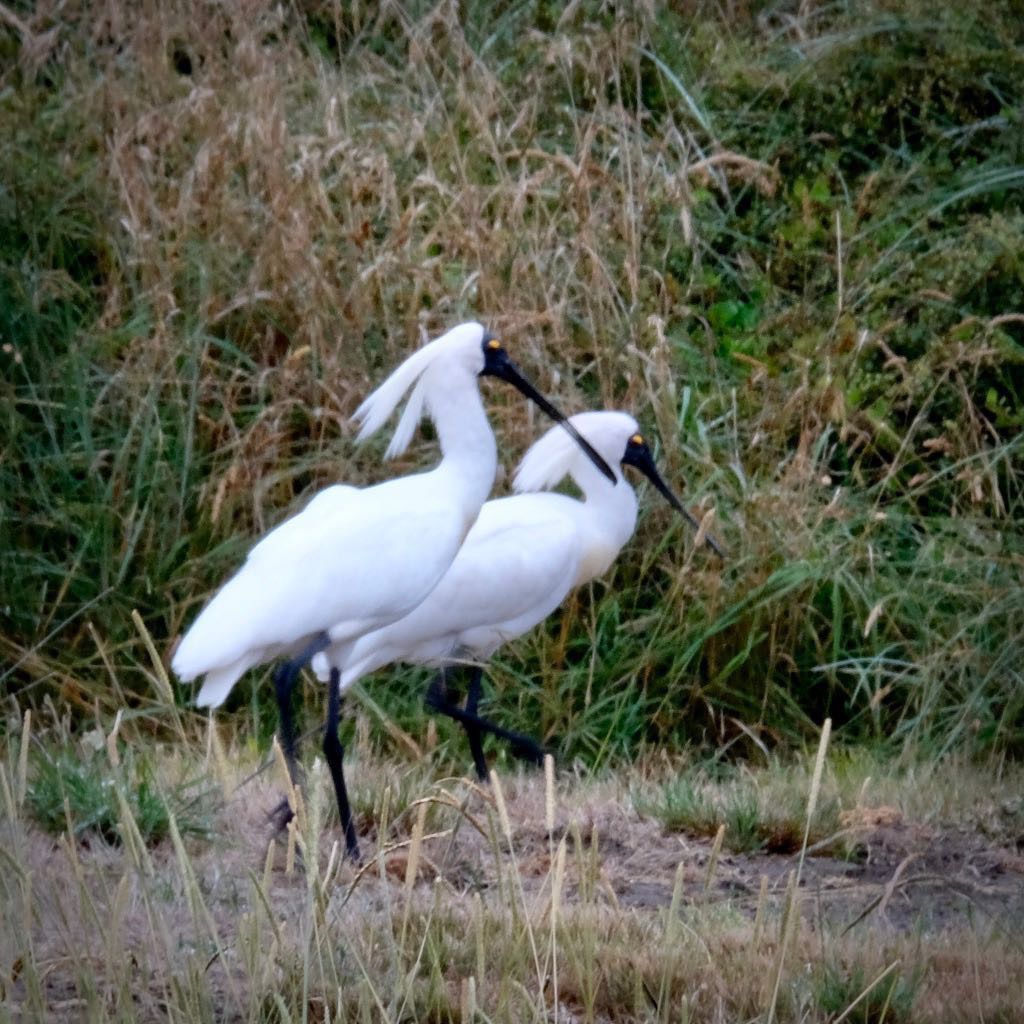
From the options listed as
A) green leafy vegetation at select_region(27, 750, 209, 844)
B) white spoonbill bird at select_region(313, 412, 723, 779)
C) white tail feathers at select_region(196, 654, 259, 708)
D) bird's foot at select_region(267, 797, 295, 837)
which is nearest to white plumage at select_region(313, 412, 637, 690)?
white spoonbill bird at select_region(313, 412, 723, 779)

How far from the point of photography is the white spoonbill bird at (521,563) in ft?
18.2

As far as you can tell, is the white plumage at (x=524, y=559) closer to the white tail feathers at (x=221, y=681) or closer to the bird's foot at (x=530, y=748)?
the bird's foot at (x=530, y=748)

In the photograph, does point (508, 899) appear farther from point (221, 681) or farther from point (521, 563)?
point (521, 563)

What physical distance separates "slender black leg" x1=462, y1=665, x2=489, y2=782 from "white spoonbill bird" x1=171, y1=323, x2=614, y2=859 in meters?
0.77

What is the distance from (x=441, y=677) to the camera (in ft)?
19.0

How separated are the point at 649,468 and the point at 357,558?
1.58 m

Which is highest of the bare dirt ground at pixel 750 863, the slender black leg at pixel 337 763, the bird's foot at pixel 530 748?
the slender black leg at pixel 337 763

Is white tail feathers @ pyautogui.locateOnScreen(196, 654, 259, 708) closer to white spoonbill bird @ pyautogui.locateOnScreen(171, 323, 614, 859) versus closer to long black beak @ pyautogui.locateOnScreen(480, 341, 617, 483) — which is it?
white spoonbill bird @ pyautogui.locateOnScreen(171, 323, 614, 859)

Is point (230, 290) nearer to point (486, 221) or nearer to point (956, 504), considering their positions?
point (486, 221)

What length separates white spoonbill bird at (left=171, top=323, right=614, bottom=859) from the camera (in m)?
4.60

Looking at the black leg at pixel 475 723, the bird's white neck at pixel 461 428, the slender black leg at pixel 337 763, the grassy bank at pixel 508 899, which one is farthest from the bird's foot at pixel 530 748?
the bird's white neck at pixel 461 428

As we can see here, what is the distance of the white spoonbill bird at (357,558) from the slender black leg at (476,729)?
770 mm

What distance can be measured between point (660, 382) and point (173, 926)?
3.39m

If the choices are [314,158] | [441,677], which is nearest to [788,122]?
[314,158]
